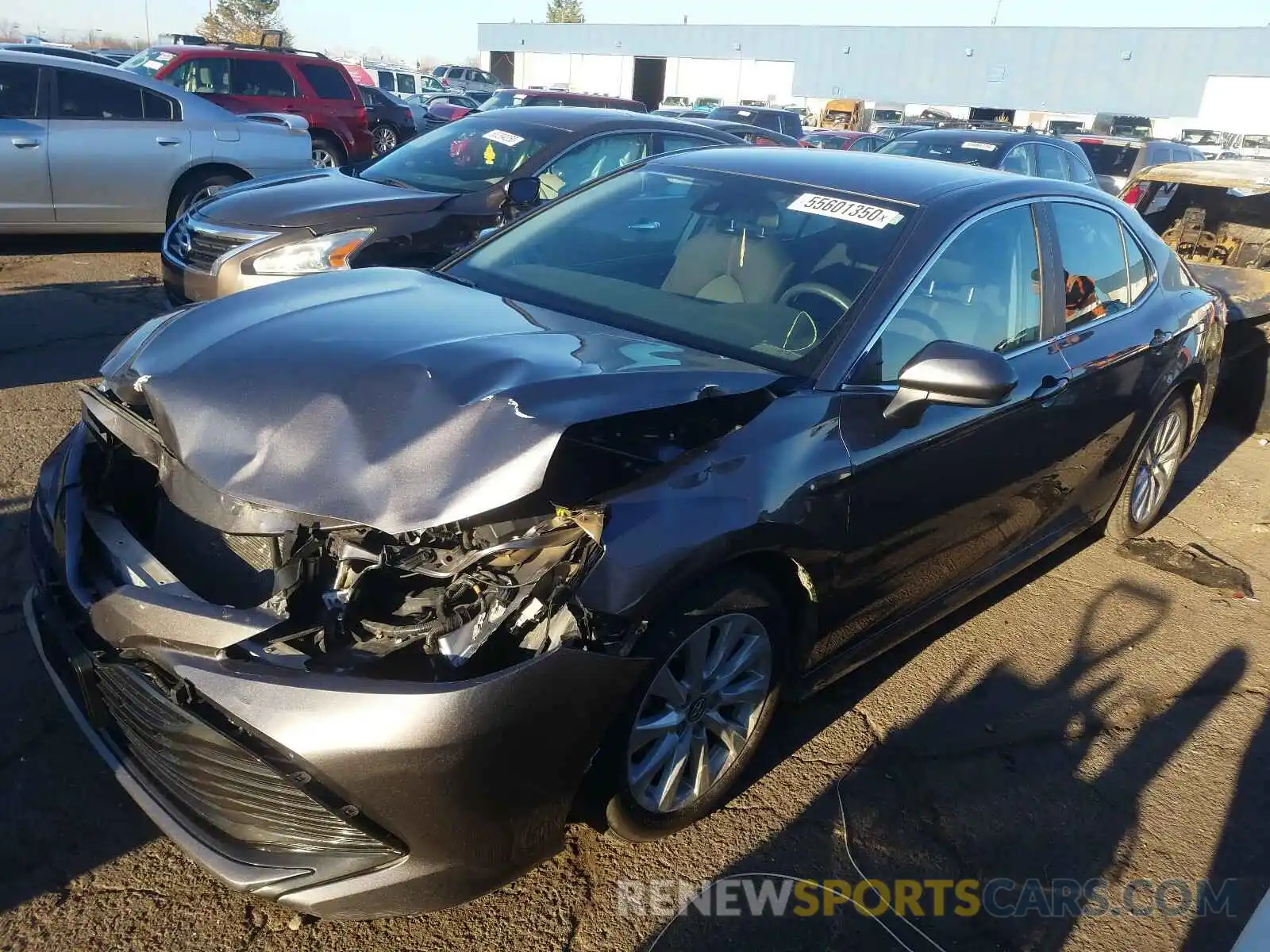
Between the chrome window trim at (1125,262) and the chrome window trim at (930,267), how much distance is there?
0.12 metres

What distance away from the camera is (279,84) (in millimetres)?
13336

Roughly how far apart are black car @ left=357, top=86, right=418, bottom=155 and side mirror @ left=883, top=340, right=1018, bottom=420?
54.4 ft

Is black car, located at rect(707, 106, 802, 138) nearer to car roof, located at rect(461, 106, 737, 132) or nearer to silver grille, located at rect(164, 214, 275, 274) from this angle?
car roof, located at rect(461, 106, 737, 132)

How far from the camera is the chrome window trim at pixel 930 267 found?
291cm

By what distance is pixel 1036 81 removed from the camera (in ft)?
164

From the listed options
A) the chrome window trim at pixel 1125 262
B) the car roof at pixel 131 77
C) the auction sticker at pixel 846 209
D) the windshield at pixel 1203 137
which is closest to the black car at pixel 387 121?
the car roof at pixel 131 77

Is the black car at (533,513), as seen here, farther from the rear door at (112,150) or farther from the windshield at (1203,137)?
the windshield at (1203,137)

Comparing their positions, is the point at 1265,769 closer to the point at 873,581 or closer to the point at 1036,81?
the point at 873,581

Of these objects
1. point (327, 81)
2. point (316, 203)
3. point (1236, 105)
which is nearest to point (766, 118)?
point (327, 81)

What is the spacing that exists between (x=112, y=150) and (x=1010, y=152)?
28.9 feet

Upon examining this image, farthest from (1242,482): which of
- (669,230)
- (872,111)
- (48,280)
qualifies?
(872,111)

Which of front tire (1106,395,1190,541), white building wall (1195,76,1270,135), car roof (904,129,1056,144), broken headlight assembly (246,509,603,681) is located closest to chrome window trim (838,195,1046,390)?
broken headlight assembly (246,509,603,681)

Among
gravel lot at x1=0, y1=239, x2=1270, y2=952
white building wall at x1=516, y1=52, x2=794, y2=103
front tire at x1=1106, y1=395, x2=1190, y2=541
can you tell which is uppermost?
white building wall at x1=516, y1=52, x2=794, y2=103

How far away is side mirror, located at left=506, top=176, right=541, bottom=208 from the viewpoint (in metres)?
5.84
